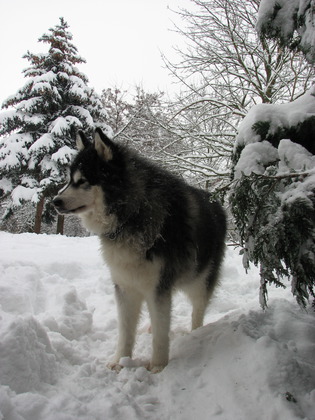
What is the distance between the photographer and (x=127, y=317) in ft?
9.77

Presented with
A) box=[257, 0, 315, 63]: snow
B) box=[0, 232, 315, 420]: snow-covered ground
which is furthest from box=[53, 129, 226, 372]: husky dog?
box=[257, 0, 315, 63]: snow

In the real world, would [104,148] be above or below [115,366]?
above

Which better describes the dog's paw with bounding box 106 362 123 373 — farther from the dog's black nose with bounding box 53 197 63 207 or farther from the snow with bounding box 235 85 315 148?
the snow with bounding box 235 85 315 148

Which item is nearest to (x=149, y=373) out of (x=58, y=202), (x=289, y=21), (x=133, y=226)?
(x=133, y=226)

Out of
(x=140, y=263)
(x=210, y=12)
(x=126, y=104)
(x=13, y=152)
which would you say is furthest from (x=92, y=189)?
(x=126, y=104)

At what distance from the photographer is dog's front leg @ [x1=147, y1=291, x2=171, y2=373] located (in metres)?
2.69

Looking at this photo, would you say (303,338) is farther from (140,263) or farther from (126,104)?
(126,104)

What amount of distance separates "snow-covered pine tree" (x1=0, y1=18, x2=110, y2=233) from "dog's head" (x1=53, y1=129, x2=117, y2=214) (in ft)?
45.4

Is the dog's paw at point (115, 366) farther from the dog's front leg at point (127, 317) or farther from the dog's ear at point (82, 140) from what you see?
the dog's ear at point (82, 140)

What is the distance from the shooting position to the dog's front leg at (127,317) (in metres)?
2.90

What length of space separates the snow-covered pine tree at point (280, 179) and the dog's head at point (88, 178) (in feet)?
3.85

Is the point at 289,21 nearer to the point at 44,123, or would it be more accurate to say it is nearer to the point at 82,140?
the point at 82,140

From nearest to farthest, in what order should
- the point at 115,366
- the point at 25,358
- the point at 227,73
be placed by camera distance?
the point at 25,358, the point at 115,366, the point at 227,73

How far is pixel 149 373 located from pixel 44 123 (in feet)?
56.8
